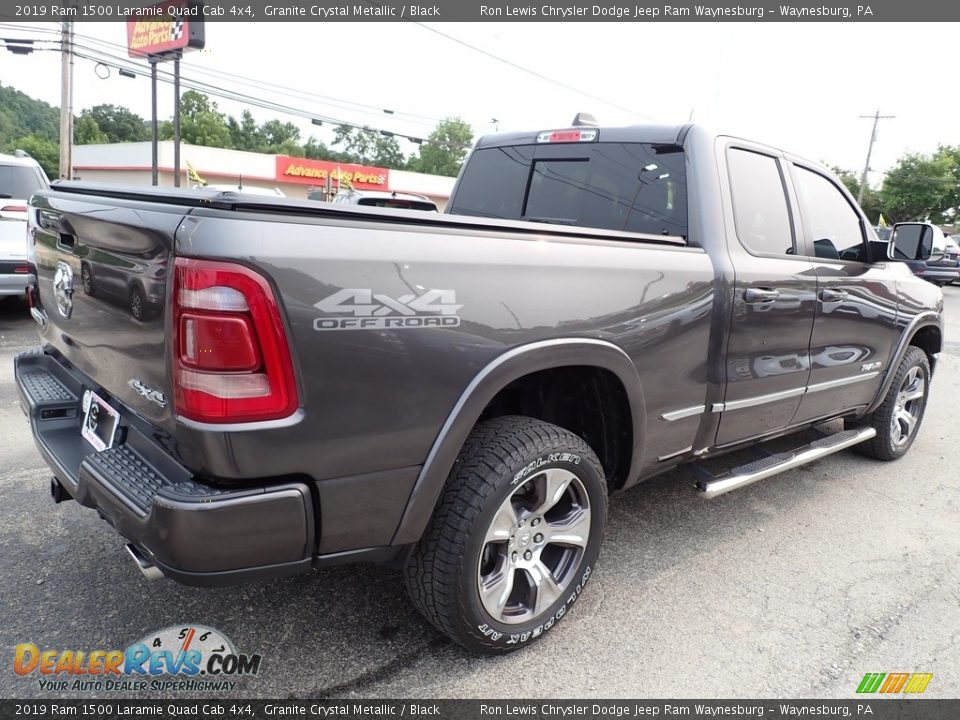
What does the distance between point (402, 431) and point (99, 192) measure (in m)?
1.41

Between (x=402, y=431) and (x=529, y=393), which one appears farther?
(x=529, y=393)

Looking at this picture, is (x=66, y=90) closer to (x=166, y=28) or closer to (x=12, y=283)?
(x=166, y=28)

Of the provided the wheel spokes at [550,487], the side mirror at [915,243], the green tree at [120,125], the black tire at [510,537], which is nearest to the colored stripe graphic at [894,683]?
the black tire at [510,537]

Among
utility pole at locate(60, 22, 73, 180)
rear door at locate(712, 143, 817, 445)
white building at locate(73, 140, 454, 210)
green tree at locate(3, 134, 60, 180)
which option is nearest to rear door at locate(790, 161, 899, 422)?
rear door at locate(712, 143, 817, 445)

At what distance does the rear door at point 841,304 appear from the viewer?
354cm

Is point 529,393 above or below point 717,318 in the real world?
below

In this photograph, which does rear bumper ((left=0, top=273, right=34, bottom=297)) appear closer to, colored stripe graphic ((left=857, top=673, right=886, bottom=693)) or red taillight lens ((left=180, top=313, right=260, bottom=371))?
red taillight lens ((left=180, top=313, right=260, bottom=371))

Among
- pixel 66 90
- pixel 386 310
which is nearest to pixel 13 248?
pixel 386 310

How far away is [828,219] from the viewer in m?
3.86

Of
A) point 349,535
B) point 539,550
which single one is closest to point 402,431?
point 349,535

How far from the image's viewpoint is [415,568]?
219 cm

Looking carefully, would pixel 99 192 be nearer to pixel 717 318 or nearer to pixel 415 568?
pixel 415 568

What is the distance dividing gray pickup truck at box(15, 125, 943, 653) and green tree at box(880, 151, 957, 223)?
4607 cm

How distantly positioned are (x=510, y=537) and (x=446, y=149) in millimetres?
84409
